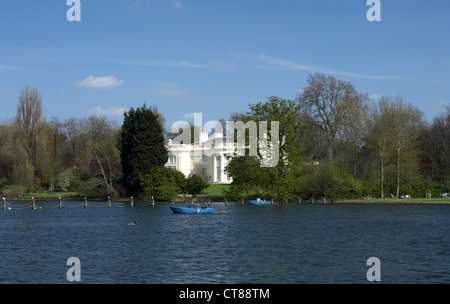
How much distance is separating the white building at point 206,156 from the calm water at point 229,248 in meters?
62.4

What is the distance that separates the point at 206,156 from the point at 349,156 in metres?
49.1

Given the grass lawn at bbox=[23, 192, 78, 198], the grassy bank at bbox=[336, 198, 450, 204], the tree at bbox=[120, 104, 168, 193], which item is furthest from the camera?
the grass lawn at bbox=[23, 192, 78, 198]

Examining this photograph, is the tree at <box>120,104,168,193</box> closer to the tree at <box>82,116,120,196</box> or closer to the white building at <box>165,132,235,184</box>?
the tree at <box>82,116,120,196</box>

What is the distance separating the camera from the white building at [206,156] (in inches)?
4626

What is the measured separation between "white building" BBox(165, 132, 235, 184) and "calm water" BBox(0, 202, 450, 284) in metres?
62.4

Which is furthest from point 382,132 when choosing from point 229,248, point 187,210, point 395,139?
point 229,248

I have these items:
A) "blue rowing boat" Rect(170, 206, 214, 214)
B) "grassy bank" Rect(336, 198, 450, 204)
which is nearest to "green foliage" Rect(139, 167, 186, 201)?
"blue rowing boat" Rect(170, 206, 214, 214)

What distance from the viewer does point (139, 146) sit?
79.2 meters

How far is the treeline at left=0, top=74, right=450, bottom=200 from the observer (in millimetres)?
72250

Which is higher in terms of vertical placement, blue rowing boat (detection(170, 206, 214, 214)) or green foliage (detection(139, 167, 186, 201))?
green foliage (detection(139, 167, 186, 201))

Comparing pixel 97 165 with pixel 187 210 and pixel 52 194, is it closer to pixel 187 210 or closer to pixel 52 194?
pixel 52 194

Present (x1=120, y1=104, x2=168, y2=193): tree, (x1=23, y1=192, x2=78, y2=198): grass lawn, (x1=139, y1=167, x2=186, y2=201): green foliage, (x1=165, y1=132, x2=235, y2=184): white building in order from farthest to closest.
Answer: (x1=165, y1=132, x2=235, y2=184): white building
(x1=23, y1=192, x2=78, y2=198): grass lawn
(x1=120, y1=104, x2=168, y2=193): tree
(x1=139, y1=167, x2=186, y2=201): green foliage

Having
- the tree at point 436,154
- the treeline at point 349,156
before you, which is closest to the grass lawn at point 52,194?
the treeline at point 349,156

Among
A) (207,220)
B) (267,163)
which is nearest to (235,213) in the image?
(207,220)
